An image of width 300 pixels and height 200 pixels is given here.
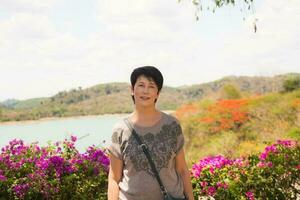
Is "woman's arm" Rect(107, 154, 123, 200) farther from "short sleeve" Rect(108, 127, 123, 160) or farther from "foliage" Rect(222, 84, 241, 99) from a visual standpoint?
"foliage" Rect(222, 84, 241, 99)

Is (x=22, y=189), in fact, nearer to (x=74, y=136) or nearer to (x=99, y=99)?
(x=74, y=136)

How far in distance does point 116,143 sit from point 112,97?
110848mm

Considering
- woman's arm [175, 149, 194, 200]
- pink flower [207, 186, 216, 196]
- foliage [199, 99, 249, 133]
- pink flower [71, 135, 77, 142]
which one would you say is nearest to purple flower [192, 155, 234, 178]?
pink flower [207, 186, 216, 196]

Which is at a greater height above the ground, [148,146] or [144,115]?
[144,115]

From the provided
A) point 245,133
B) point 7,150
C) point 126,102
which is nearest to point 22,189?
point 7,150

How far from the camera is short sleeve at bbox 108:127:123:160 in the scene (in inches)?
110

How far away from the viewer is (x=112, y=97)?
4459 inches

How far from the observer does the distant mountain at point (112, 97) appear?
296 ft

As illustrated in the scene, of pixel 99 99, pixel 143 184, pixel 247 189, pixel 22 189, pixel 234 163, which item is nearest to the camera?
pixel 143 184

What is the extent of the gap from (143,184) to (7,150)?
3333mm

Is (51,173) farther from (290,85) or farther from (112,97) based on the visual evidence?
(112,97)

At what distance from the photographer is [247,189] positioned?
545 cm

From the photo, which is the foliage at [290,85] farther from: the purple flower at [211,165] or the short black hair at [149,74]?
the short black hair at [149,74]

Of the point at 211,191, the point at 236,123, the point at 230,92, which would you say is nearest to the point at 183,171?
the point at 211,191
